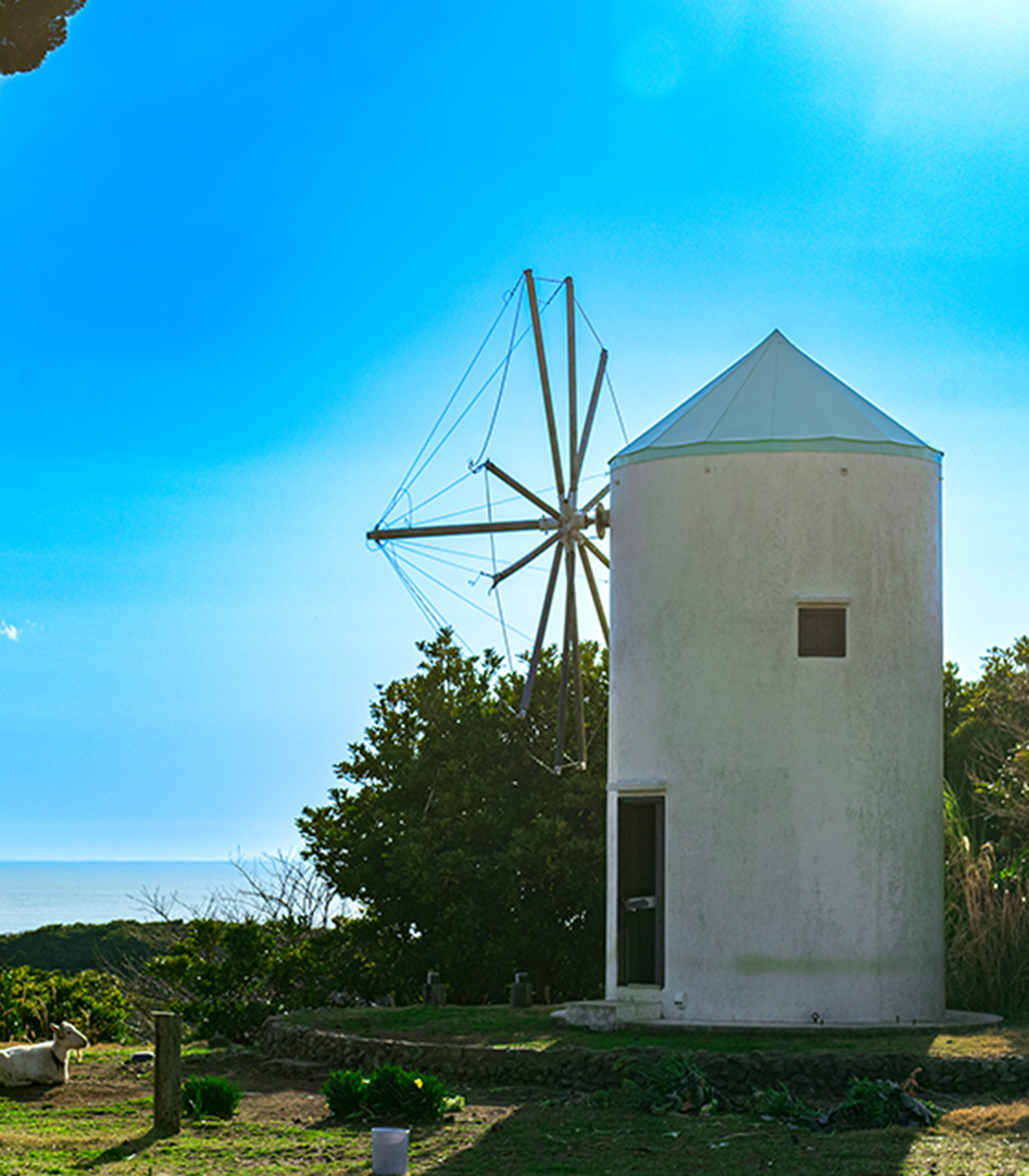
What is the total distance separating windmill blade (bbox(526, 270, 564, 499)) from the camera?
17891 mm

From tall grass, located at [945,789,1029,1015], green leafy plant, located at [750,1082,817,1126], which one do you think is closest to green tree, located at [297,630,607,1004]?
tall grass, located at [945,789,1029,1015]

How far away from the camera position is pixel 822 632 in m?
14.4

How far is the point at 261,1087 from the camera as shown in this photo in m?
13.0

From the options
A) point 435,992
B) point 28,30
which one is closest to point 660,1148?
point 435,992

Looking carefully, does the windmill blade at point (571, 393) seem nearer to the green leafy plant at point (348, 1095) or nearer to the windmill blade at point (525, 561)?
the windmill blade at point (525, 561)

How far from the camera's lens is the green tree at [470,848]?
19.3 m

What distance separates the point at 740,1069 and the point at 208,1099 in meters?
4.08

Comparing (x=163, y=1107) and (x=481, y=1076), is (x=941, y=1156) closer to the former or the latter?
(x=481, y=1076)

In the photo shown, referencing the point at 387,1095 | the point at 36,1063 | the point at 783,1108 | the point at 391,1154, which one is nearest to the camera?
the point at 391,1154

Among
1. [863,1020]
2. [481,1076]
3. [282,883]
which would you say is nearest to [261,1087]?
[481,1076]

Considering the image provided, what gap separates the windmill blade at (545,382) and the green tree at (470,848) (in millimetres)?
4069

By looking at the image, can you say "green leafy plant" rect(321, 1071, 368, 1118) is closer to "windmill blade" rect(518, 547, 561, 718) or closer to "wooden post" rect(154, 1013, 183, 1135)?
"wooden post" rect(154, 1013, 183, 1135)

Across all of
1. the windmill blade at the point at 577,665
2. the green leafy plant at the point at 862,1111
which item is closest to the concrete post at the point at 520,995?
the windmill blade at the point at 577,665

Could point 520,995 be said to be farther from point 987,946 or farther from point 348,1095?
point 348,1095
